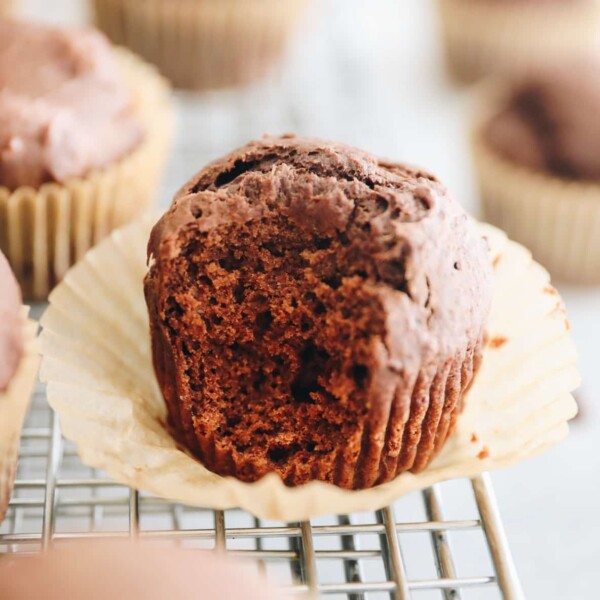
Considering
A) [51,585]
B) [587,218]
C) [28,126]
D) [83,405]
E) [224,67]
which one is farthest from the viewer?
[224,67]

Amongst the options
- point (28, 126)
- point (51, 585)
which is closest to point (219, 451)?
point (51, 585)

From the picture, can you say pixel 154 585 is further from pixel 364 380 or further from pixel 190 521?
pixel 190 521

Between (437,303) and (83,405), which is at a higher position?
(437,303)

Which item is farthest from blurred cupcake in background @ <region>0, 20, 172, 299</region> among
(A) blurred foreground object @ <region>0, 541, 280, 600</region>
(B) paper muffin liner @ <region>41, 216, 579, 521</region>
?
(A) blurred foreground object @ <region>0, 541, 280, 600</region>

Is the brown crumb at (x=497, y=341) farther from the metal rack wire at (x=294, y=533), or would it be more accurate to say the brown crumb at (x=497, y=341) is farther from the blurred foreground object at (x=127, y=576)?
the blurred foreground object at (x=127, y=576)

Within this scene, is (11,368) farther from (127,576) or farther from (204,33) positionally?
(204,33)

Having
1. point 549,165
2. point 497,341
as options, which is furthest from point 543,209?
point 497,341

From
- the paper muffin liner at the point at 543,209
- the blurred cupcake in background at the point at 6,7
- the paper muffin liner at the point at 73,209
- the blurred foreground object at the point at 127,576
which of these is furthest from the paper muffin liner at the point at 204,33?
the blurred foreground object at the point at 127,576
